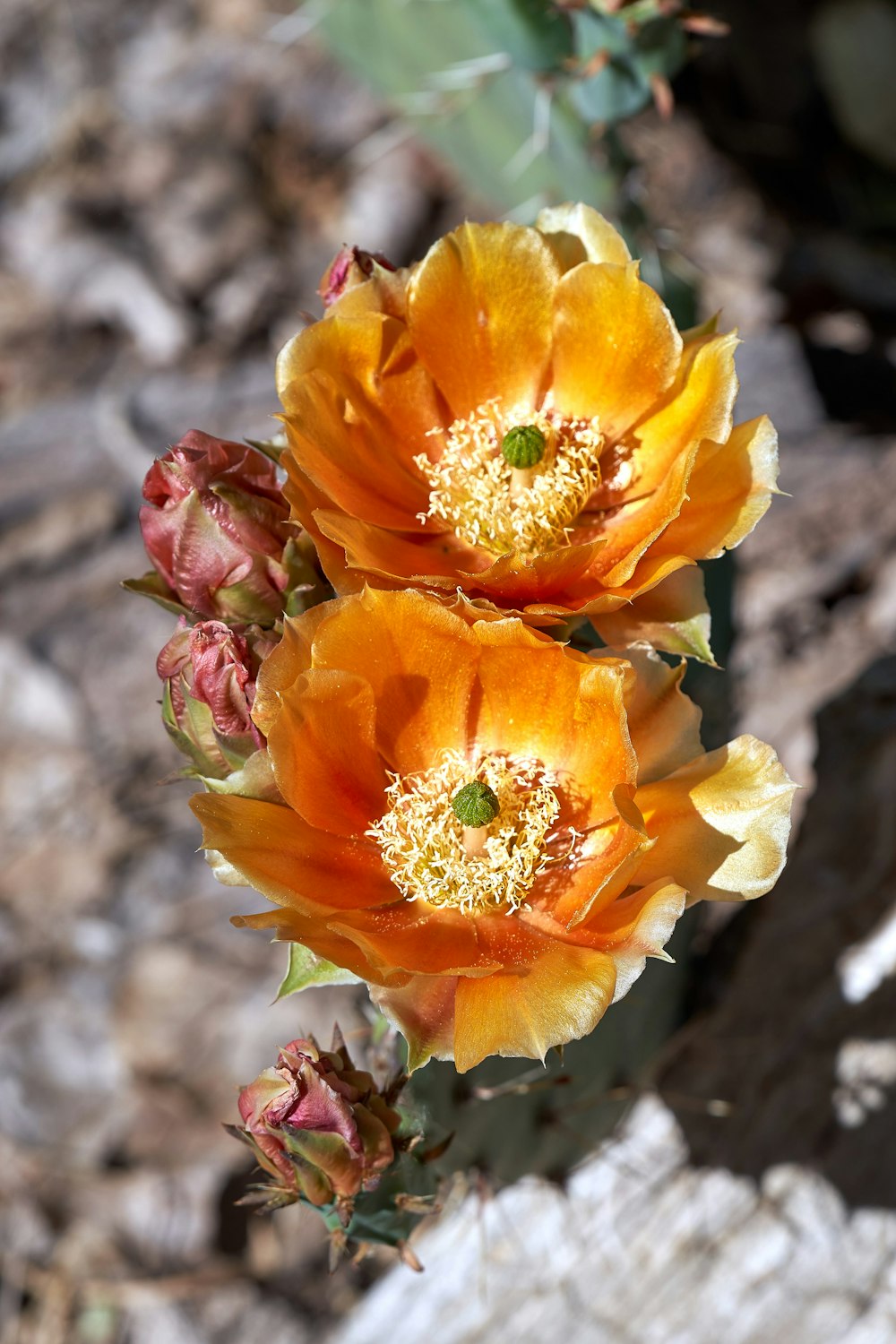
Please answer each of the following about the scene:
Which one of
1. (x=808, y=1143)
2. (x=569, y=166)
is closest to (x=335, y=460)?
(x=569, y=166)

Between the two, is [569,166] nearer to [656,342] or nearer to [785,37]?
[656,342]

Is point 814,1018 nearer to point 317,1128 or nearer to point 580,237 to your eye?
point 317,1128

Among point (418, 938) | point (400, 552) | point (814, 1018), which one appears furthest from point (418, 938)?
point (814, 1018)

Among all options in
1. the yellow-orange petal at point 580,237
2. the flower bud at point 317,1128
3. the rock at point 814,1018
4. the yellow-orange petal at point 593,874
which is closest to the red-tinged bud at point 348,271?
the yellow-orange petal at point 580,237

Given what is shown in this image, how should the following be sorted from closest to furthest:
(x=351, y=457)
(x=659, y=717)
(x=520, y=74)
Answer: (x=659, y=717) → (x=351, y=457) → (x=520, y=74)

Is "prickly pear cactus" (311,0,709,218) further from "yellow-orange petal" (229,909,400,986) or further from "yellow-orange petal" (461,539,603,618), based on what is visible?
"yellow-orange petal" (229,909,400,986)

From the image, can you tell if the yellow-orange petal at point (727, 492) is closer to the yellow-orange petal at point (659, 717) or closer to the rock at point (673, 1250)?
the yellow-orange petal at point (659, 717)

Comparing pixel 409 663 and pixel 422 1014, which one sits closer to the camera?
pixel 422 1014

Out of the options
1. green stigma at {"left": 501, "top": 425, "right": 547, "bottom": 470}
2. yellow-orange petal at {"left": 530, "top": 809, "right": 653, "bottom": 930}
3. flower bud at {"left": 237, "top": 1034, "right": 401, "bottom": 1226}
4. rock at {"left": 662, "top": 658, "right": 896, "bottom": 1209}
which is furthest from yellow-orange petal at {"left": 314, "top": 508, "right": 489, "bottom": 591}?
rock at {"left": 662, "top": 658, "right": 896, "bottom": 1209}
